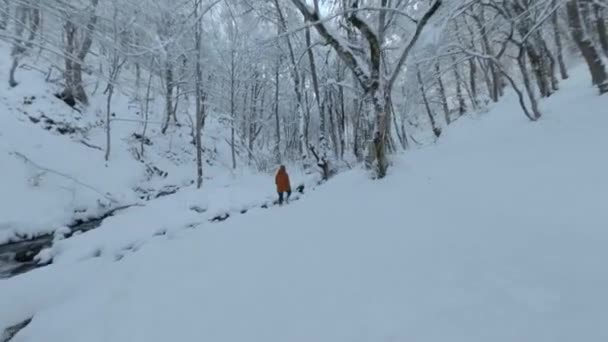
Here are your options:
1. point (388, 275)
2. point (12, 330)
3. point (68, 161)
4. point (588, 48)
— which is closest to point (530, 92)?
point (588, 48)

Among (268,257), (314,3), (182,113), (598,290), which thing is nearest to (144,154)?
(182,113)

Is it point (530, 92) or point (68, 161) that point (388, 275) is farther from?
point (68, 161)

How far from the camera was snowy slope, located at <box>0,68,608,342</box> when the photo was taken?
2.50 metres

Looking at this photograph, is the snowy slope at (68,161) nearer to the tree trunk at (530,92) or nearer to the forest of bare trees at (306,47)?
the forest of bare trees at (306,47)

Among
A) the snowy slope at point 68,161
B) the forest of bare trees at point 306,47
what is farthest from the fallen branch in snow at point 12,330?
the snowy slope at point 68,161

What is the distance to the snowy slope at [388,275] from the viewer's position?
8.21 ft

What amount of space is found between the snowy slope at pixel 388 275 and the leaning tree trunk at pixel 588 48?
12.7ft

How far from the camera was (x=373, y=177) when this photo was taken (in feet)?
28.4

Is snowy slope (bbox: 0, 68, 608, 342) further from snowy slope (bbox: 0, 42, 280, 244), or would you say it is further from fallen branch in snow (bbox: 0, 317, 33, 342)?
snowy slope (bbox: 0, 42, 280, 244)

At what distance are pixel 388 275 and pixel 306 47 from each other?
13.9 metres

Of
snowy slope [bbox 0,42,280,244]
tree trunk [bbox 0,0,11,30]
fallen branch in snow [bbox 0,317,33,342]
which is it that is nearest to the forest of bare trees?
tree trunk [bbox 0,0,11,30]

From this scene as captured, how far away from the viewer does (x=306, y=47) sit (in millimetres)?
15820

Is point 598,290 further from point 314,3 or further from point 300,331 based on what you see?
point 314,3

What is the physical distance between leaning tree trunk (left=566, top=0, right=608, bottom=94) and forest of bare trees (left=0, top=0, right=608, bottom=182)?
0.11 ft
